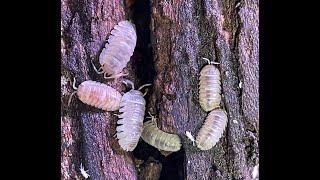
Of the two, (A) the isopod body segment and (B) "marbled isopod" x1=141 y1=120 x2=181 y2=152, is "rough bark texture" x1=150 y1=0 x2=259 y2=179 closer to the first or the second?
(B) "marbled isopod" x1=141 y1=120 x2=181 y2=152

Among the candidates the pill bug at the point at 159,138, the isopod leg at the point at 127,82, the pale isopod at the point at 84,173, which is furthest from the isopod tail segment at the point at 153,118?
the pale isopod at the point at 84,173

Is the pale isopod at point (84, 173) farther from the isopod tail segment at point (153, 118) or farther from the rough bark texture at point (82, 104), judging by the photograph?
the isopod tail segment at point (153, 118)

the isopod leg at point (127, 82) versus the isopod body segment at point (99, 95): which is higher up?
the isopod leg at point (127, 82)

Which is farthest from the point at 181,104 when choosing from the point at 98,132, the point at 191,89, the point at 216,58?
the point at 98,132

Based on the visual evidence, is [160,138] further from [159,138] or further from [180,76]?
[180,76]

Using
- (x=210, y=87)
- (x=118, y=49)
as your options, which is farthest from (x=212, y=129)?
(x=118, y=49)
